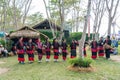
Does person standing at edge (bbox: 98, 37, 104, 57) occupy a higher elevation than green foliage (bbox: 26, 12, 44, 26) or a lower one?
lower

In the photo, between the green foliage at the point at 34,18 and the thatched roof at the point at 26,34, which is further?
the green foliage at the point at 34,18

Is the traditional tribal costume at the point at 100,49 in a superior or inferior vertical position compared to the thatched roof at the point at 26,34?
inferior

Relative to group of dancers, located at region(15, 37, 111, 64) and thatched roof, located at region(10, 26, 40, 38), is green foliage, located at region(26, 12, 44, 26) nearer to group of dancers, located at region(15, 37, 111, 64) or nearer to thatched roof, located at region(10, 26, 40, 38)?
thatched roof, located at region(10, 26, 40, 38)

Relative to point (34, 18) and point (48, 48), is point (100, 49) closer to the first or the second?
point (48, 48)

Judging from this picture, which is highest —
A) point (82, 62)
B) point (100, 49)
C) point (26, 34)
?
point (26, 34)

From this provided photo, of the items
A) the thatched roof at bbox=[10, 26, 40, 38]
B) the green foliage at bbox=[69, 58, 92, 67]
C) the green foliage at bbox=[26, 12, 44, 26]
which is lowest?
the green foliage at bbox=[69, 58, 92, 67]

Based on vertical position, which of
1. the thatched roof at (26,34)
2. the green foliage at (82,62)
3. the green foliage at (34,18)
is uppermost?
the green foliage at (34,18)

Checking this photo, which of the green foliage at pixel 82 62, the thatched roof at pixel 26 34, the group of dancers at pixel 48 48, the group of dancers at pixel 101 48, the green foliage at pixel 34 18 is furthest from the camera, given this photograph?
the green foliage at pixel 34 18

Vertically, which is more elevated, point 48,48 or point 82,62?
point 48,48

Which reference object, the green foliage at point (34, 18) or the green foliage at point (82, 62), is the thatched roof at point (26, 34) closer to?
the green foliage at point (82, 62)

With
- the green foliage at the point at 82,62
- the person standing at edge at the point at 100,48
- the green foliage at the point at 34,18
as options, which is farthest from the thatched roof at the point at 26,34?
the green foliage at the point at 34,18

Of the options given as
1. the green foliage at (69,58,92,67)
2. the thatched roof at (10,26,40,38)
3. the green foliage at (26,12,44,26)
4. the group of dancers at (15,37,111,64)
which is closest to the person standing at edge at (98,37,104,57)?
the group of dancers at (15,37,111,64)

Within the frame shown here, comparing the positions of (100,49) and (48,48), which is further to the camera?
(100,49)

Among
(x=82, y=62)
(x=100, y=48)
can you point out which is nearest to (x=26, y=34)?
(x=100, y=48)
